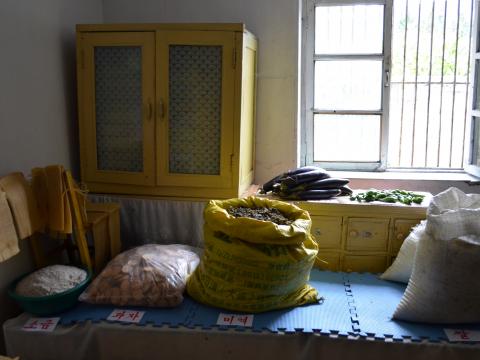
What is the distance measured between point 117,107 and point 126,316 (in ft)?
3.69

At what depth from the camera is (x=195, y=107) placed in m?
2.58

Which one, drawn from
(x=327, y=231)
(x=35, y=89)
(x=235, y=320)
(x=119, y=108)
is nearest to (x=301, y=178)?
(x=327, y=231)

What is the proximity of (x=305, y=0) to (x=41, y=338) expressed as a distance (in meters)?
2.36

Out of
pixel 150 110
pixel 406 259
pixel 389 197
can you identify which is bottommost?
pixel 406 259

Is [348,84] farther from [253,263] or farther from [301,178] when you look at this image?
[253,263]

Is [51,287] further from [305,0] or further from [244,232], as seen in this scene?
[305,0]

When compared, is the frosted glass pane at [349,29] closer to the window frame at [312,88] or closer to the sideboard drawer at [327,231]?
the window frame at [312,88]

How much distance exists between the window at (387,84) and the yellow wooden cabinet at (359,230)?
26.0 inches

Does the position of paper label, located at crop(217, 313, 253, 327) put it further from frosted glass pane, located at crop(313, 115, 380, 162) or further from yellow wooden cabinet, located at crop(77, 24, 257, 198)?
frosted glass pane, located at crop(313, 115, 380, 162)

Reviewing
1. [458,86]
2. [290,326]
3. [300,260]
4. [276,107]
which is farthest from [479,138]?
[290,326]

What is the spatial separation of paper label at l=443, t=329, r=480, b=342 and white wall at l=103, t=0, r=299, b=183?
1.35 metres

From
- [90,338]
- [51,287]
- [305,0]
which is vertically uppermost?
[305,0]

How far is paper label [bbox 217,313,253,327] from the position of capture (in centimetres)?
204

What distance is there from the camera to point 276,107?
2965mm
